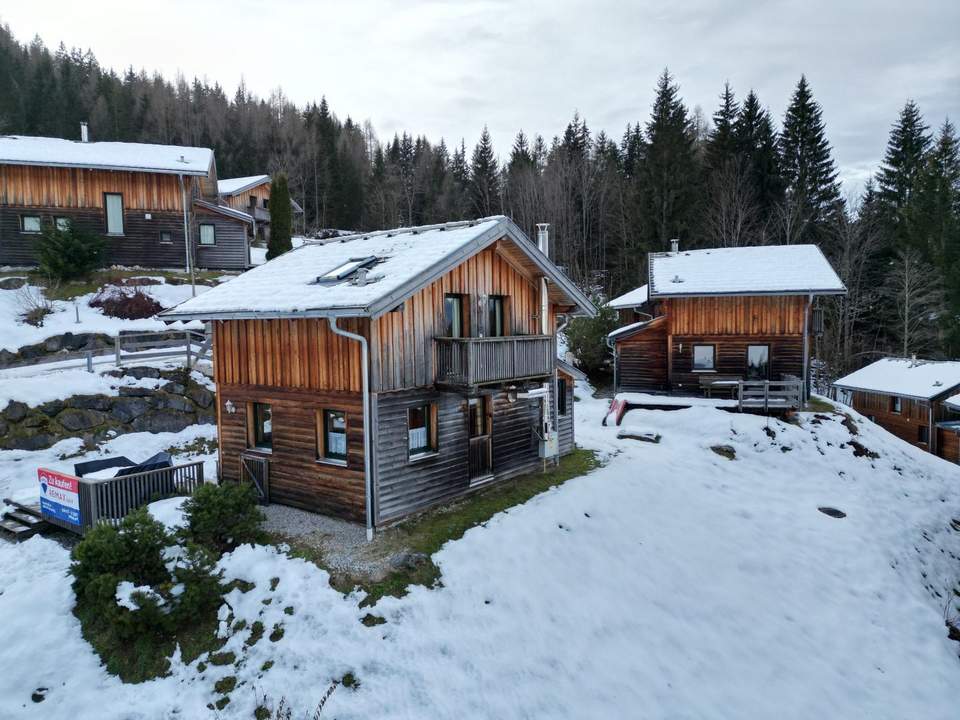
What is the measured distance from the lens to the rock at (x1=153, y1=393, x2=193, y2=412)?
20266 millimetres

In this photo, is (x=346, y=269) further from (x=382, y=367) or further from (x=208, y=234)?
(x=208, y=234)

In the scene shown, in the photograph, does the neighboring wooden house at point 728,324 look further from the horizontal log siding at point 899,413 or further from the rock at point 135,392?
the rock at point 135,392

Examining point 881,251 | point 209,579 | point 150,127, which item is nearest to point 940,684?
point 209,579

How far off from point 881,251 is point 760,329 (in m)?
25.1

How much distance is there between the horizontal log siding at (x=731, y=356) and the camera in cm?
2552

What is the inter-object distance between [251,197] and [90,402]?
32.7 metres

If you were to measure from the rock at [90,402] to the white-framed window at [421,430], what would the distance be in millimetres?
12200

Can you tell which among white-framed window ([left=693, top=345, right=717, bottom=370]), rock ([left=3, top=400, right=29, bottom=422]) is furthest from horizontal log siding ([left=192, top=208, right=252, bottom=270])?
white-framed window ([left=693, top=345, right=717, bottom=370])

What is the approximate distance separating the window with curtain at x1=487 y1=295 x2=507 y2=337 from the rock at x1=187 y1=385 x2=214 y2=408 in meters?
12.1

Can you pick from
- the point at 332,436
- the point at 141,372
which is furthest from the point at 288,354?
the point at 141,372

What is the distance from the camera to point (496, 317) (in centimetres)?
1644

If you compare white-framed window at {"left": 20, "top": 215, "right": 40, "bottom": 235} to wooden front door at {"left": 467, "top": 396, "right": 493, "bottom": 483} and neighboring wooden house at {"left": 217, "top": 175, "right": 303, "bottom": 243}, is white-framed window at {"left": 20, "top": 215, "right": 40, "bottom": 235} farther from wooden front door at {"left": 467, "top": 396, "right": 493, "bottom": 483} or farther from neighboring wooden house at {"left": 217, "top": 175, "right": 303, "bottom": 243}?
wooden front door at {"left": 467, "top": 396, "right": 493, "bottom": 483}

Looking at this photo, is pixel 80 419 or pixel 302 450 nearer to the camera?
pixel 302 450

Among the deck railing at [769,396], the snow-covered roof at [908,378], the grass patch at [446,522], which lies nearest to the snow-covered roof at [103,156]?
the grass patch at [446,522]
